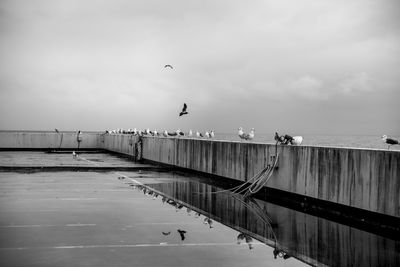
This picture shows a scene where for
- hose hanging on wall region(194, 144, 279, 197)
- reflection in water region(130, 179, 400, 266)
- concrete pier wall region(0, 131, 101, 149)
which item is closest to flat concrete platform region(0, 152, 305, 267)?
reflection in water region(130, 179, 400, 266)

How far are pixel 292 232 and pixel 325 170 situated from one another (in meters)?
3.85

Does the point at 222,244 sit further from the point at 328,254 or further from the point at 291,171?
the point at 291,171

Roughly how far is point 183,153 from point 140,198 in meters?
9.65

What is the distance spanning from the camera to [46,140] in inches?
1933

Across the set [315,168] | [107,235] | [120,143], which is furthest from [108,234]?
[120,143]

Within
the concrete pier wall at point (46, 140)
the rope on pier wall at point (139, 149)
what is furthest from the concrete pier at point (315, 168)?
the concrete pier wall at point (46, 140)

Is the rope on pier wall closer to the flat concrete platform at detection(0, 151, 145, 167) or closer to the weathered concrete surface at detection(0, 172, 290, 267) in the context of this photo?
the flat concrete platform at detection(0, 151, 145, 167)

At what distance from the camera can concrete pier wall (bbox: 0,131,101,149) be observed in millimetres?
47969

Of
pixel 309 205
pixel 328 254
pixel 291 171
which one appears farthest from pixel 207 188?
pixel 328 254

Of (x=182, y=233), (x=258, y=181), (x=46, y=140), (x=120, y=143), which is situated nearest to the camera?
(x=182, y=233)

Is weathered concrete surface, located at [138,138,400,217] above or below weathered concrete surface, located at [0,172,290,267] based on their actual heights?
above

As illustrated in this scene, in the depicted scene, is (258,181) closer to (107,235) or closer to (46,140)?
(107,235)

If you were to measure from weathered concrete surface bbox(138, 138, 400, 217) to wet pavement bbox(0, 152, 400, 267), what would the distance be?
3.32ft

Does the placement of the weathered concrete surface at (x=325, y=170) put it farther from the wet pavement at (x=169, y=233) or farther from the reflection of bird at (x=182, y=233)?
the reflection of bird at (x=182, y=233)
